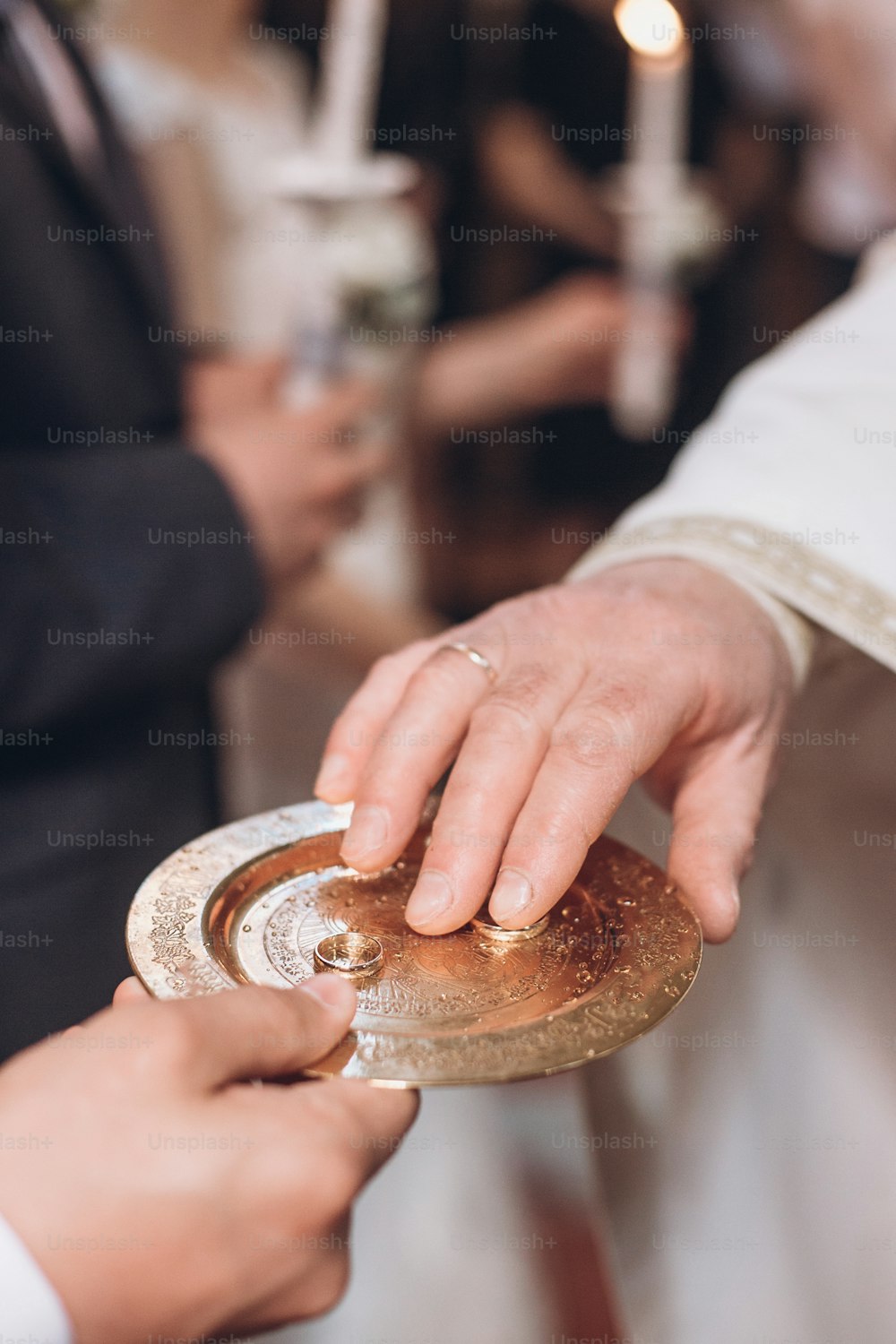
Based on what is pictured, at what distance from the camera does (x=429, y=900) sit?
31.8 inches

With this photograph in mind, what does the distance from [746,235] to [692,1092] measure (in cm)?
377

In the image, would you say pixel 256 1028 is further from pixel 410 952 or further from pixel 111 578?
pixel 111 578

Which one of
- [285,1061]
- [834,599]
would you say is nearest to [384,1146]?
[285,1061]

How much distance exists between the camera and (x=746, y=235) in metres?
4.17

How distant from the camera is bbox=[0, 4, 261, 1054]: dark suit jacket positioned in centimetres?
131

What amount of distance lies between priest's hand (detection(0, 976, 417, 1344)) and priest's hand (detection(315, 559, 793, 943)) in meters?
0.20

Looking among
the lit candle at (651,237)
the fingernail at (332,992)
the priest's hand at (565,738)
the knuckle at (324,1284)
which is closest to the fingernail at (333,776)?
the priest's hand at (565,738)

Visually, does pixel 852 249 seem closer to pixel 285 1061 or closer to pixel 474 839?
pixel 474 839

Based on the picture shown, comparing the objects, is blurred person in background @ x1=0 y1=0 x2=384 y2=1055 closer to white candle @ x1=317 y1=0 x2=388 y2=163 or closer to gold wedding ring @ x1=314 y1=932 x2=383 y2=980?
gold wedding ring @ x1=314 y1=932 x2=383 y2=980

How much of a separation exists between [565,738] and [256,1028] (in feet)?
1.23

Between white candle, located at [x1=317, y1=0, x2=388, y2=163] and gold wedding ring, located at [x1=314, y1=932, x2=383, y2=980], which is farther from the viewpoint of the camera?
white candle, located at [x1=317, y1=0, x2=388, y2=163]

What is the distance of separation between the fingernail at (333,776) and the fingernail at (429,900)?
0.63 ft

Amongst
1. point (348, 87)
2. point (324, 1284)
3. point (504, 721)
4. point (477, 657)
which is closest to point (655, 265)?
point (348, 87)

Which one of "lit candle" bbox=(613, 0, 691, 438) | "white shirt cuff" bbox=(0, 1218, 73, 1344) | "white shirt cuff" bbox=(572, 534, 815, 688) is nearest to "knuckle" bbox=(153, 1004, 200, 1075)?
"white shirt cuff" bbox=(0, 1218, 73, 1344)
